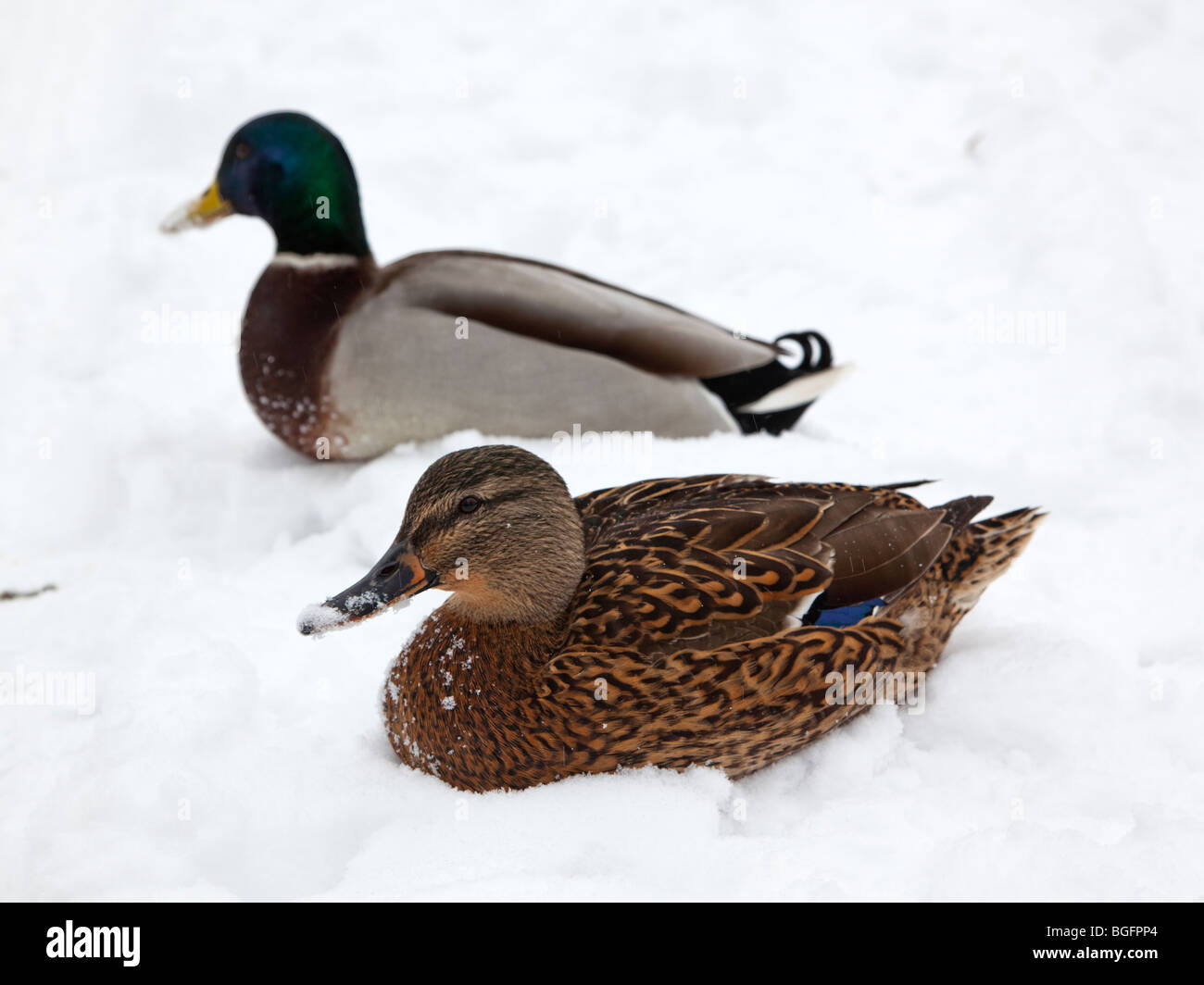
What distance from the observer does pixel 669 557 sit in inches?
114

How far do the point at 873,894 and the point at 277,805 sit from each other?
1332mm

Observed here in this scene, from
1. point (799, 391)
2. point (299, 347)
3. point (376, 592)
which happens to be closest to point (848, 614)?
point (376, 592)

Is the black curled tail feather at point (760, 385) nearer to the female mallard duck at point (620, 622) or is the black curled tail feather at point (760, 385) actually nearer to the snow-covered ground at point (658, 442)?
the snow-covered ground at point (658, 442)

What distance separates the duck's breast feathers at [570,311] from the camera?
4.87m

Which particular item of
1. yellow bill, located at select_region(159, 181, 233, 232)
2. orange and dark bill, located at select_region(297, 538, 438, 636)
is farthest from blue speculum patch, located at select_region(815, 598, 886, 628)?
yellow bill, located at select_region(159, 181, 233, 232)

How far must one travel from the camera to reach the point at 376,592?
8.89 feet

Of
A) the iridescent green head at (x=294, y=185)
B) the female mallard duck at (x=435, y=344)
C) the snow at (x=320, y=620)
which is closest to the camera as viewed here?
the snow at (x=320, y=620)

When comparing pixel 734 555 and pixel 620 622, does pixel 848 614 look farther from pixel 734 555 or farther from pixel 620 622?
pixel 620 622

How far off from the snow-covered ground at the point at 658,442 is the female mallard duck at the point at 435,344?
0.65ft

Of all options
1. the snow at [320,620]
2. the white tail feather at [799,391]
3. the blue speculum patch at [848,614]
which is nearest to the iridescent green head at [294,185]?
the white tail feather at [799,391]

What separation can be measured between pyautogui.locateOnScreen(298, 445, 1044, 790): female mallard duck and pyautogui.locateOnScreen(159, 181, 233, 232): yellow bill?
2747 mm

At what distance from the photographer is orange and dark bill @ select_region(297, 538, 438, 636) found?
8.70ft

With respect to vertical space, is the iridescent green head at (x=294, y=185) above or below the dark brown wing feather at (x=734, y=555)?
above

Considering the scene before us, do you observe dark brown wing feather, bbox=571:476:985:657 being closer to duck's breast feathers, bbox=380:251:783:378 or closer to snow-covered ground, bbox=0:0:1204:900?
snow-covered ground, bbox=0:0:1204:900
